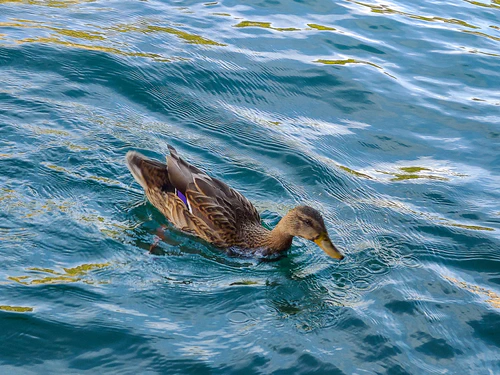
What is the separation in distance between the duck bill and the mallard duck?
116 millimetres

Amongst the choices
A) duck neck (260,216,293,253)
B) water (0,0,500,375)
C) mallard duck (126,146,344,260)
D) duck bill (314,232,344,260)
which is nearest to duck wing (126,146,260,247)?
mallard duck (126,146,344,260)

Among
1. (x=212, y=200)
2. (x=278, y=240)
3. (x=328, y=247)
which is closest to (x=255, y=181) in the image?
(x=212, y=200)

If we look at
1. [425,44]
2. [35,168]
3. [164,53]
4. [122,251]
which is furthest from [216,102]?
[425,44]

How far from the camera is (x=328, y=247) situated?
748cm

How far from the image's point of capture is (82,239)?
734 cm

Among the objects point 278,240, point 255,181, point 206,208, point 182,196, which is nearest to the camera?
point 278,240

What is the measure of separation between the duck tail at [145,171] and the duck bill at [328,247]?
2.09 metres

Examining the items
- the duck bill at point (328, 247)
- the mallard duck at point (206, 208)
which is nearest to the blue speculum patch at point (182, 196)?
the mallard duck at point (206, 208)

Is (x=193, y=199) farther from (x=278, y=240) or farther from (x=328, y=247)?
(x=328, y=247)

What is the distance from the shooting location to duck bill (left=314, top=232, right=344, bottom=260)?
24.4ft

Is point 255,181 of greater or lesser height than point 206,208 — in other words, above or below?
below

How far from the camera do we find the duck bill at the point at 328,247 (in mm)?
7438

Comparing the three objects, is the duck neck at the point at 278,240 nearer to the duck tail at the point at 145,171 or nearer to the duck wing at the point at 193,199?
the duck wing at the point at 193,199

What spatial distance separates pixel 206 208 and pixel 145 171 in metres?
0.86
